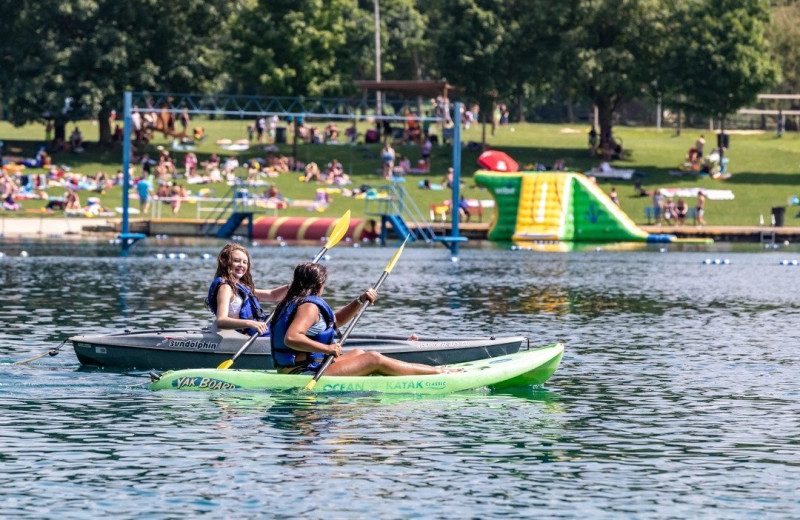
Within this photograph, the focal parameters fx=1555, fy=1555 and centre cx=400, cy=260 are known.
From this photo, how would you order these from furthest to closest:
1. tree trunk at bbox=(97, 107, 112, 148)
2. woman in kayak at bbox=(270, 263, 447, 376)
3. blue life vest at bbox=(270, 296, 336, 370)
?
tree trunk at bbox=(97, 107, 112, 148)
blue life vest at bbox=(270, 296, 336, 370)
woman in kayak at bbox=(270, 263, 447, 376)

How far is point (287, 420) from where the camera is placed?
1738 centimetres

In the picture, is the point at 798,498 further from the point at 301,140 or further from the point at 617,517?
the point at 301,140

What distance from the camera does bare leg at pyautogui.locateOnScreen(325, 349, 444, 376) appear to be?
731 inches

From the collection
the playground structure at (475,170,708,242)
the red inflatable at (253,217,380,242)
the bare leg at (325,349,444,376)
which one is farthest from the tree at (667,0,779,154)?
the bare leg at (325,349,444,376)

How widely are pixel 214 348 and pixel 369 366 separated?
107 inches

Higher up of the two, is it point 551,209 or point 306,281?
point 306,281

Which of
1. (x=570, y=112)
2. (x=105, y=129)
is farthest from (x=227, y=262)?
(x=570, y=112)

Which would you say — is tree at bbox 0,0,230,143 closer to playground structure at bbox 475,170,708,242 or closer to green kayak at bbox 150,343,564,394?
playground structure at bbox 475,170,708,242

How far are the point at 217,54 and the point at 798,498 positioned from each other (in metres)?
68.2

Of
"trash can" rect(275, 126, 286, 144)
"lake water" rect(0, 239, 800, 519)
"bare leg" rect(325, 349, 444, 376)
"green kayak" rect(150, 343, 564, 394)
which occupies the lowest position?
"lake water" rect(0, 239, 800, 519)

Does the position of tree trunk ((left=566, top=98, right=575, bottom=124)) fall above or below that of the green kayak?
above

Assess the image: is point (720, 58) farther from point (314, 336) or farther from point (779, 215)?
point (314, 336)

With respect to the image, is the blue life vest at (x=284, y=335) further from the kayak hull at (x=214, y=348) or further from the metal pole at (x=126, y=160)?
the metal pole at (x=126, y=160)

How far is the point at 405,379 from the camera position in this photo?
18750mm
